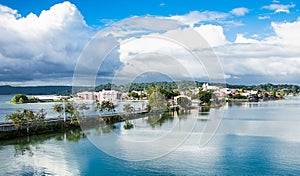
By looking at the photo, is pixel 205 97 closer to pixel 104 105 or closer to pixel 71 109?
pixel 104 105

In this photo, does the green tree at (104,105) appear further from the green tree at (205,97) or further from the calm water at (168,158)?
the green tree at (205,97)

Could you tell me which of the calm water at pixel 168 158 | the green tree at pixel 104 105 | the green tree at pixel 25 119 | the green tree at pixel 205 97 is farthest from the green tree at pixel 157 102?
the calm water at pixel 168 158

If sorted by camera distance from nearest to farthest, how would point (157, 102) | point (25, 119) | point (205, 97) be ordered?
point (25, 119), point (157, 102), point (205, 97)

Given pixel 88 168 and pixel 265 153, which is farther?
pixel 265 153

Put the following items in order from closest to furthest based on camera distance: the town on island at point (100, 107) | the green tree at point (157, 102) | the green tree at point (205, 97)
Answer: the town on island at point (100, 107)
the green tree at point (157, 102)
the green tree at point (205, 97)

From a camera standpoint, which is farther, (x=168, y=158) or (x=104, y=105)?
(x=104, y=105)

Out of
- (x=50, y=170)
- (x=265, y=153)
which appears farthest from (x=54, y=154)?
(x=265, y=153)

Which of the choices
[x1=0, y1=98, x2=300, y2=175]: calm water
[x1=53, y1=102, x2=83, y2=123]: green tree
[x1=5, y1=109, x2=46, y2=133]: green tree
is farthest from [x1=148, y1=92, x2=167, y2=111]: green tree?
[x1=0, y1=98, x2=300, y2=175]: calm water

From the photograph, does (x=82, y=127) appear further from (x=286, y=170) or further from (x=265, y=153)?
(x=286, y=170)

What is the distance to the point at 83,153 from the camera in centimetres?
695

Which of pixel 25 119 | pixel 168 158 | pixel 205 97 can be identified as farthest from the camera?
pixel 205 97

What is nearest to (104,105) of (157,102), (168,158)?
(157,102)

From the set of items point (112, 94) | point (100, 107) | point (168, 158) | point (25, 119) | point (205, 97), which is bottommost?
Result: point (168, 158)

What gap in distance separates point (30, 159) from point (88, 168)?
5.02 feet
